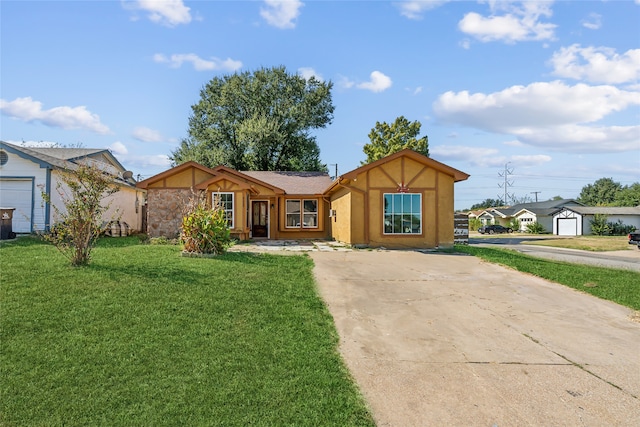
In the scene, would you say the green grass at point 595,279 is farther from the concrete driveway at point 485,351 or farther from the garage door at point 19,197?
the garage door at point 19,197

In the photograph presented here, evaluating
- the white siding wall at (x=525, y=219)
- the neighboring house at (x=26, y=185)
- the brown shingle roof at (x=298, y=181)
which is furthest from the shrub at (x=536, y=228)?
the neighboring house at (x=26, y=185)

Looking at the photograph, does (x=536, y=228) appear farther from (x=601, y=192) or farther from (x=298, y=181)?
(x=601, y=192)

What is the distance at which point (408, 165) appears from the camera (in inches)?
595

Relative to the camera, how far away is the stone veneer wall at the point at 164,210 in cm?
1673

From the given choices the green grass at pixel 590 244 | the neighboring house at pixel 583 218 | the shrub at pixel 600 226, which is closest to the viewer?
the green grass at pixel 590 244

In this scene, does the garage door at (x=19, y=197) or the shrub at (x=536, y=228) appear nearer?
the garage door at (x=19, y=197)

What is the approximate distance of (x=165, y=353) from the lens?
4.41 m

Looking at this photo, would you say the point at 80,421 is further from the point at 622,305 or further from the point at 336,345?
the point at 622,305

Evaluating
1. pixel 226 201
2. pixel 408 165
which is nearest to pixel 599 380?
pixel 408 165

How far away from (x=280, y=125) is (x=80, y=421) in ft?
103

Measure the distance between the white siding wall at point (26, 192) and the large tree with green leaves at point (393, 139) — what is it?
27.8 m

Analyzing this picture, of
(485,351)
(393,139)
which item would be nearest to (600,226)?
(393,139)

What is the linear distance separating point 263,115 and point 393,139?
13.3m

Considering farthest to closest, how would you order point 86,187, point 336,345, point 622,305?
point 86,187 < point 622,305 < point 336,345
